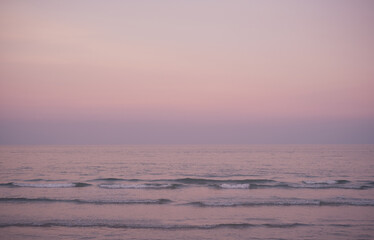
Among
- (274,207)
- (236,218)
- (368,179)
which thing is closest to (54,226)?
A: (236,218)

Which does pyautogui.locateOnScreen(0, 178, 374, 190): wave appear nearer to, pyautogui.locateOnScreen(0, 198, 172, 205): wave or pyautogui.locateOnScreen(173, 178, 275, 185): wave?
pyautogui.locateOnScreen(173, 178, 275, 185): wave

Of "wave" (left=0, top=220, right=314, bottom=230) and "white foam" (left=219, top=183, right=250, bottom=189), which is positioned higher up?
"wave" (left=0, top=220, right=314, bottom=230)

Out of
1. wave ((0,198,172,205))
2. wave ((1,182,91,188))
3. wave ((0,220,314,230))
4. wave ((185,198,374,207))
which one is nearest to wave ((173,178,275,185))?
wave ((1,182,91,188))

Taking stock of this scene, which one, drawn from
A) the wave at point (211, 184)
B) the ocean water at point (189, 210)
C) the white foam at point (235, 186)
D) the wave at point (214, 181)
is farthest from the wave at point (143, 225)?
the wave at point (214, 181)

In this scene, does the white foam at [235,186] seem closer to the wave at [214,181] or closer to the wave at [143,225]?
the wave at [214,181]

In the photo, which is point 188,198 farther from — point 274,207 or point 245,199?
point 274,207

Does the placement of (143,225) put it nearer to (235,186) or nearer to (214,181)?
(235,186)

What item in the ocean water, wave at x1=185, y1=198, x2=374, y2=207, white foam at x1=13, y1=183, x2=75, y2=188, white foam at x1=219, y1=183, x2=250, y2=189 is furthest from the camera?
white foam at x1=219, y1=183, x2=250, y2=189

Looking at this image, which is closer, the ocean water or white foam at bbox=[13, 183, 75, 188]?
the ocean water

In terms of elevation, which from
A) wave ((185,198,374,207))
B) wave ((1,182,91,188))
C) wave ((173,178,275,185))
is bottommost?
wave ((173,178,275,185))

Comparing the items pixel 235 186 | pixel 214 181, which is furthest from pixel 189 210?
pixel 214 181

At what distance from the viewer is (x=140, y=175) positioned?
34.4 meters

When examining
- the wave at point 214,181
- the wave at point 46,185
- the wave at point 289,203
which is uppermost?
the wave at point 46,185

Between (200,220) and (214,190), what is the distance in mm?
10042
